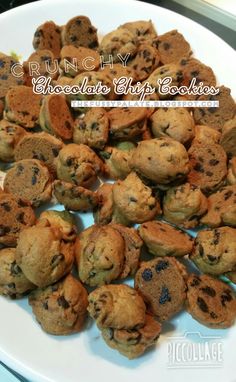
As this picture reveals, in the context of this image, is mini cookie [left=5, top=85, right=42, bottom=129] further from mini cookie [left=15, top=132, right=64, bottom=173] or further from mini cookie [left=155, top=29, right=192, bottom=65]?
mini cookie [left=155, top=29, right=192, bottom=65]

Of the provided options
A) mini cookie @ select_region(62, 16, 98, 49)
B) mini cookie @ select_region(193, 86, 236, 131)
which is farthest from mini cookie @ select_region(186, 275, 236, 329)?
mini cookie @ select_region(62, 16, 98, 49)

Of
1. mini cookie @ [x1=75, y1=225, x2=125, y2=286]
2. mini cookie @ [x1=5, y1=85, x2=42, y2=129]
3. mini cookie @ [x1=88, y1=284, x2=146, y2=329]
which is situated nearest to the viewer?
mini cookie @ [x1=88, y1=284, x2=146, y2=329]

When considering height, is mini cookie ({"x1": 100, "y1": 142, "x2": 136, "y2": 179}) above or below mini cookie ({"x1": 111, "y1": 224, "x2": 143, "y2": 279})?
above

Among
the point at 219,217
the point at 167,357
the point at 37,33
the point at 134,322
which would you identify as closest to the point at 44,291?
the point at 134,322

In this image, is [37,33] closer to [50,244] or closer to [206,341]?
[50,244]

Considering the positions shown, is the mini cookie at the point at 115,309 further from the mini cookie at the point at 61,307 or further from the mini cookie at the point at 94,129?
the mini cookie at the point at 94,129

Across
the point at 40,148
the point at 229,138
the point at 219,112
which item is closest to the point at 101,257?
the point at 40,148

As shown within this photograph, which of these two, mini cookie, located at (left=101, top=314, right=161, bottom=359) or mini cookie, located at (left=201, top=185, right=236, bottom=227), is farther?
mini cookie, located at (left=201, top=185, right=236, bottom=227)
